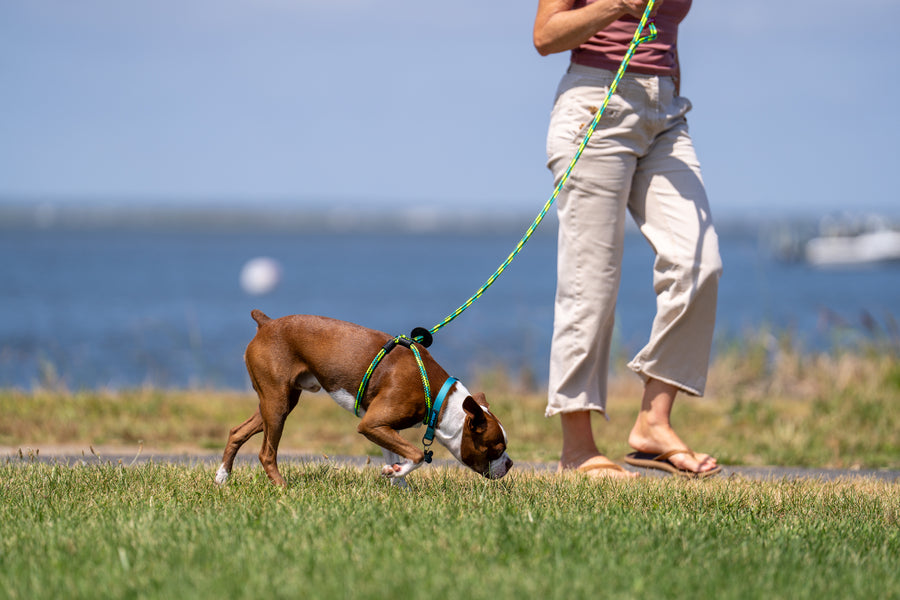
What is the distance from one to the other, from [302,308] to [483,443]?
2645 centimetres

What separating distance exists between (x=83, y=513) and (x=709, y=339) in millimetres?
3178

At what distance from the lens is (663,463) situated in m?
5.61

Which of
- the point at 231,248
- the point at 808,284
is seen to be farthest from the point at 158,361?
the point at 231,248

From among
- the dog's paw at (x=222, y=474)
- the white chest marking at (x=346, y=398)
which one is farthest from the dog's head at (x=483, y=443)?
the dog's paw at (x=222, y=474)

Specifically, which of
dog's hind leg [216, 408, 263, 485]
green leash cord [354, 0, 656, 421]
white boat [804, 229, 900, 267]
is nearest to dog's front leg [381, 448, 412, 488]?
green leash cord [354, 0, 656, 421]

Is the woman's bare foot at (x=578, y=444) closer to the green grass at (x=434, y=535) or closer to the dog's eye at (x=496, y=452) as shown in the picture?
the green grass at (x=434, y=535)

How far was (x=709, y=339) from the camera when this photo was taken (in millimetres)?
5395

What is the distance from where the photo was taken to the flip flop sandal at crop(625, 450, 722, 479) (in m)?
5.43

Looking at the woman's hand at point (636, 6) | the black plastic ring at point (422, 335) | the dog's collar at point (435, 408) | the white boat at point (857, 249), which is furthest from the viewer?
the white boat at point (857, 249)

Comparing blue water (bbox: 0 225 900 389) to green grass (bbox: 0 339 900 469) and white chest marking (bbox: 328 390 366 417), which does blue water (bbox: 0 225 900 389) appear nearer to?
green grass (bbox: 0 339 900 469)

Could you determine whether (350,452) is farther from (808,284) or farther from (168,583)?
(808,284)

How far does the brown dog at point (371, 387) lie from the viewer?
427 cm

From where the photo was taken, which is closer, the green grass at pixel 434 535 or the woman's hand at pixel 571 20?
the green grass at pixel 434 535

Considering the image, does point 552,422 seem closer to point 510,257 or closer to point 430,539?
point 510,257
